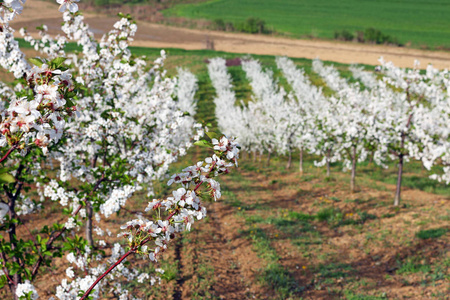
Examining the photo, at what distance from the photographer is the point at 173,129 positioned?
9.33 meters

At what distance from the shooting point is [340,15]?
97062 mm

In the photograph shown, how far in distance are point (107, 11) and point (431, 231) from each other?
326ft

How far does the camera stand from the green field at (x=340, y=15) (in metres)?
81.0

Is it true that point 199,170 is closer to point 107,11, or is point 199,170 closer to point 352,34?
point 352,34

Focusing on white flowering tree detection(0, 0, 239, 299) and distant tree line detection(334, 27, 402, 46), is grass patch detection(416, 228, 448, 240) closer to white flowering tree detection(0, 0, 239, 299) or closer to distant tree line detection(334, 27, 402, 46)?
white flowering tree detection(0, 0, 239, 299)

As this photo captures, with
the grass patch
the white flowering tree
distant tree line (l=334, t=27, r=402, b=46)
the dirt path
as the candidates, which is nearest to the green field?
distant tree line (l=334, t=27, r=402, b=46)

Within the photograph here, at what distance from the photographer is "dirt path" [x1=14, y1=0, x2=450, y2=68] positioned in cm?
6456

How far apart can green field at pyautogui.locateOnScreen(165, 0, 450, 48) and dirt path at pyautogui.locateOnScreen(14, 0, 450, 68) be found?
24.1 ft

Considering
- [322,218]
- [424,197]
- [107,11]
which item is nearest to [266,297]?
[322,218]

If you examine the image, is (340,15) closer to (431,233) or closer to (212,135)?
(431,233)

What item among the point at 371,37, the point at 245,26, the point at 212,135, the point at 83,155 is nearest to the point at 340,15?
the point at 371,37

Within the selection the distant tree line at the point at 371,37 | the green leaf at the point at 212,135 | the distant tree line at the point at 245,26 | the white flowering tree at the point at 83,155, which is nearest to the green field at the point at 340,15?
the distant tree line at the point at 371,37

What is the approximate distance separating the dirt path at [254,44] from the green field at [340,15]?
7.35 meters

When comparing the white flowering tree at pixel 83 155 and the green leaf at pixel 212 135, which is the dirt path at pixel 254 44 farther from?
the green leaf at pixel 212 135
